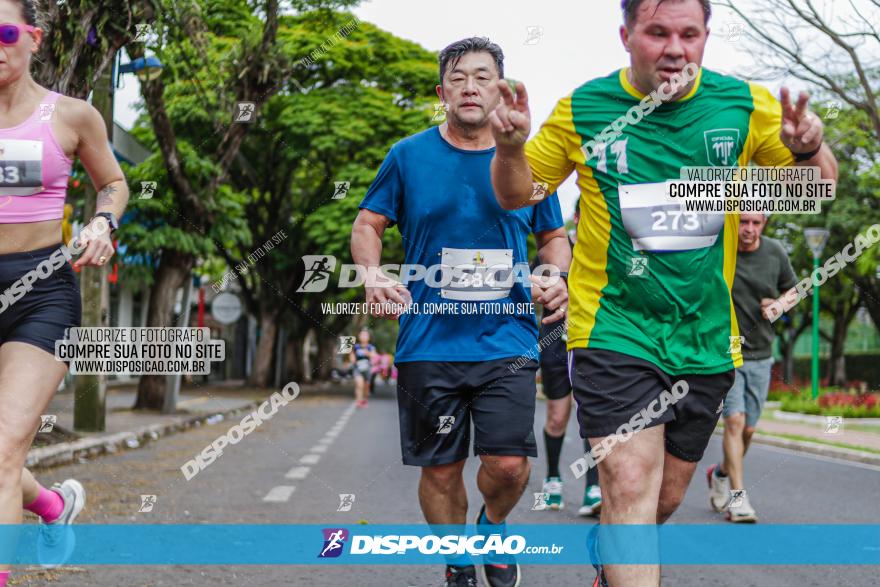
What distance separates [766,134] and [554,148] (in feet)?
2.17

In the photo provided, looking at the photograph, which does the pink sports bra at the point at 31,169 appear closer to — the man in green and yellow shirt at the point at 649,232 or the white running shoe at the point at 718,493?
the man in green and yellow shirt at the point at 649,232

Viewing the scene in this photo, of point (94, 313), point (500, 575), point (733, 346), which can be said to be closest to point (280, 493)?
point (500, 575)

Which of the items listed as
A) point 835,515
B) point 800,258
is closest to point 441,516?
point 835,515

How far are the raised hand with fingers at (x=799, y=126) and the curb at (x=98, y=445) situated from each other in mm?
6088

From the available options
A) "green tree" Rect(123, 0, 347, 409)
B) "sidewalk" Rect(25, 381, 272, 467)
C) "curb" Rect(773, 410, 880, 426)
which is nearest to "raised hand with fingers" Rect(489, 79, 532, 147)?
"sidewalk" Rect(25, 381, 272, 467)

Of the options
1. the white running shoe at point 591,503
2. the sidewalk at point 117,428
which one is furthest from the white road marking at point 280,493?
the white running shoe at point 591,503

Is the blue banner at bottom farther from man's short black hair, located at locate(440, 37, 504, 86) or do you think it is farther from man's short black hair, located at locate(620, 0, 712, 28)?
man's short black hair, located at locate(620, 0, 712, 28)

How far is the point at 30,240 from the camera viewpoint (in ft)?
12.5

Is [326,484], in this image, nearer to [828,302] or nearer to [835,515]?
[835,515]

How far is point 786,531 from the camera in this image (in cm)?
676

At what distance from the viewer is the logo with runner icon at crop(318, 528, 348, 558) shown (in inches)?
209

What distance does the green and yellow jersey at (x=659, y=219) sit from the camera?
10.7ft

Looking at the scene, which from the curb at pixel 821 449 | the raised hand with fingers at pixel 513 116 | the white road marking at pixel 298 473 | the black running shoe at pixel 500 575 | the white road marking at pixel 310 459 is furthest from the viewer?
the curb at pixel 821 449

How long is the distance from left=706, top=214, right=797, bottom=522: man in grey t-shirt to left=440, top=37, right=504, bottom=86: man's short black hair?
3.14 meters
